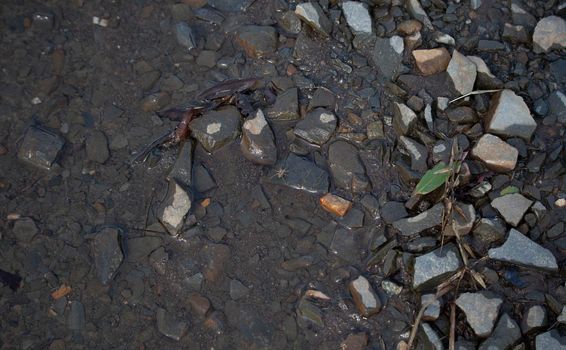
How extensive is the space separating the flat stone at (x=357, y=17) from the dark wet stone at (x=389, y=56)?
9 centimetres

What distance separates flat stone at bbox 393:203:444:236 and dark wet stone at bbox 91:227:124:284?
1.01m

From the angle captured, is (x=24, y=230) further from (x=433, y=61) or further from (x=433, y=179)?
(x=433, y=61)

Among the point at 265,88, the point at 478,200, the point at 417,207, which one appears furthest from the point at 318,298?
the point at 265,88

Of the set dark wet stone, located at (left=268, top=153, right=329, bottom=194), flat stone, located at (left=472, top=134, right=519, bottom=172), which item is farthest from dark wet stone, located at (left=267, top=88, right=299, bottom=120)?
flat stone, located at (left=472, top=134, right=519, bottom=172)

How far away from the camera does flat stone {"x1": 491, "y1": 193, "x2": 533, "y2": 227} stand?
6.90 feet

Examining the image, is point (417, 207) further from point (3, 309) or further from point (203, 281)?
point (3, 309)

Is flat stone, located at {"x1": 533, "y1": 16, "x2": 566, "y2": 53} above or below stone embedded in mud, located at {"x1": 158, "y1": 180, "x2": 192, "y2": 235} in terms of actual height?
above

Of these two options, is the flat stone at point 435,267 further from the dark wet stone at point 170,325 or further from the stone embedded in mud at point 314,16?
Answer: the stone embedded in mud at point 314,16

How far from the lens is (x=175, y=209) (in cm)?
221

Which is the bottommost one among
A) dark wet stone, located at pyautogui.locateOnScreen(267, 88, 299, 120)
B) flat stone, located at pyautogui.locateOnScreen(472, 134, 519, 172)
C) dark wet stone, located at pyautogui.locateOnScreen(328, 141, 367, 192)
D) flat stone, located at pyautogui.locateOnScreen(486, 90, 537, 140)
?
dark wet stone, located at pyautogui.locateOnScreen(328, 141, 367, 192)

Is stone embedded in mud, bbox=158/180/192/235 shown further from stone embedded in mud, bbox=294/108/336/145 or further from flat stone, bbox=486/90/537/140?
flat stone, bbox=486/90/537/140

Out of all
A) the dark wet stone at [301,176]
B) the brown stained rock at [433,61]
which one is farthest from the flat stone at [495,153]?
the dark wet stone at [301,176]

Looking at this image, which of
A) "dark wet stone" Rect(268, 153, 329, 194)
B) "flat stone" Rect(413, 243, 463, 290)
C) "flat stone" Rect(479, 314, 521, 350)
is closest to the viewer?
"flat stone" Rect(479, 314, 521, 350)

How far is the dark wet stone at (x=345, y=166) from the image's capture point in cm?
227
